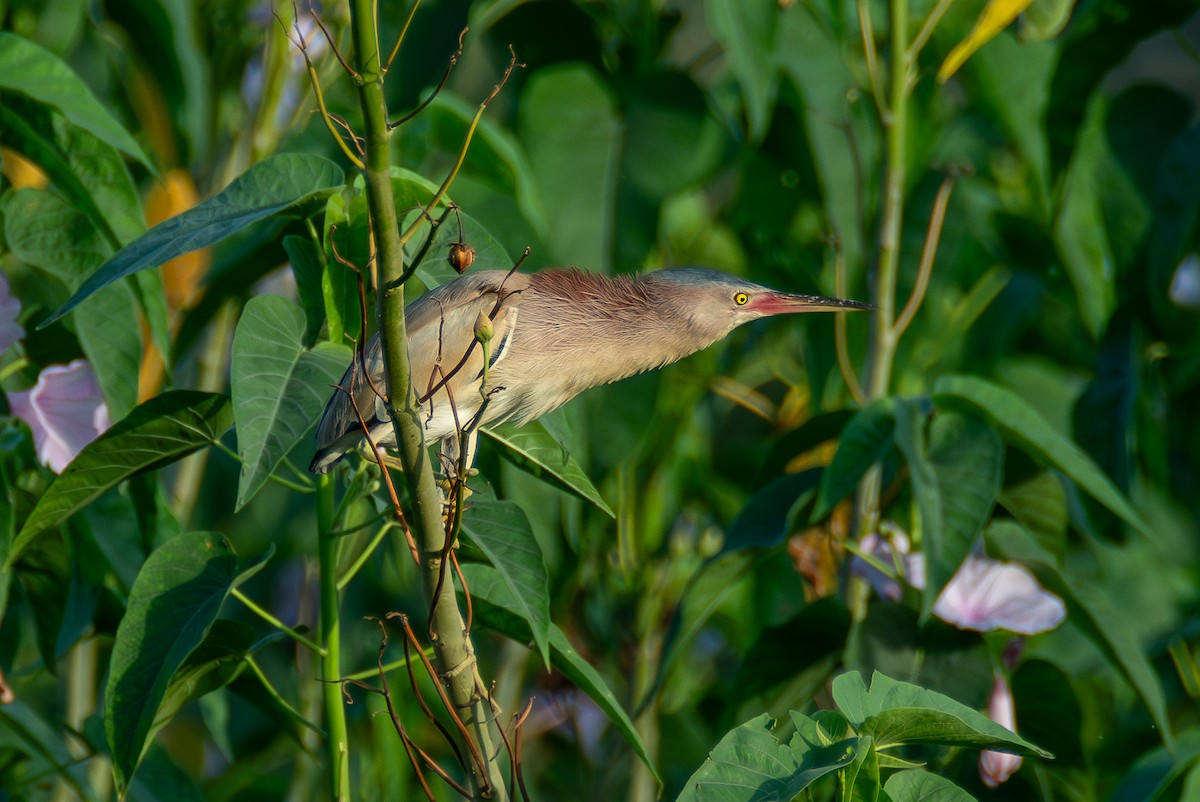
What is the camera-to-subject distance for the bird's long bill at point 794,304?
173 centimetres

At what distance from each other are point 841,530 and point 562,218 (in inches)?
28.5

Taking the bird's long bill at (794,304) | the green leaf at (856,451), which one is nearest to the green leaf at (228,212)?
the bird's long bill at (794,304)

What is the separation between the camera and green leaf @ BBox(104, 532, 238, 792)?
1297 mm

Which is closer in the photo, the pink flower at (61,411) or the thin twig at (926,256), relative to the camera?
the pink flower at (61,411)

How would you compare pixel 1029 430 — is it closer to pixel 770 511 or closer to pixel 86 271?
pixel 770 511

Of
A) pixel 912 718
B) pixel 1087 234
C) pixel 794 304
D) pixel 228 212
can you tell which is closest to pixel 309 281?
pixel 228 212

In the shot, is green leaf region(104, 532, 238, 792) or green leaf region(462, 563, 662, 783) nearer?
green leaf region(104, 532, 238, 792)

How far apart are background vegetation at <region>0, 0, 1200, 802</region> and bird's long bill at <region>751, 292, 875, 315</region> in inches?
6.1

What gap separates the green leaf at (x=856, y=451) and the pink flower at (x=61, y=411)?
0.95 m

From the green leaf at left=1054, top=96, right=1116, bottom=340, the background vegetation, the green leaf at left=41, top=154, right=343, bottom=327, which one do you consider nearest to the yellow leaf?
the background vegetation

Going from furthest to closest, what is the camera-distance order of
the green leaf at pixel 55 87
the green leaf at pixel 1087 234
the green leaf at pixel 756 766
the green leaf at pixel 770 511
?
the green leaf at pixel 1087 234, the green leaf at pixel 770 511, the green leaf at pixel 55 87, the green leaf at pixel 756 766

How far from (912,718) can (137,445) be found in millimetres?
844

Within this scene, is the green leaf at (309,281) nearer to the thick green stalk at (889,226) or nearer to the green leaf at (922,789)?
the green leaf at (922,789)

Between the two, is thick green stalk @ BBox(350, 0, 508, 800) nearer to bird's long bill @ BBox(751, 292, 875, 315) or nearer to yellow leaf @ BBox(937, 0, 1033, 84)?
bird's long bill @ BBox(751, 292, 875, 315)
